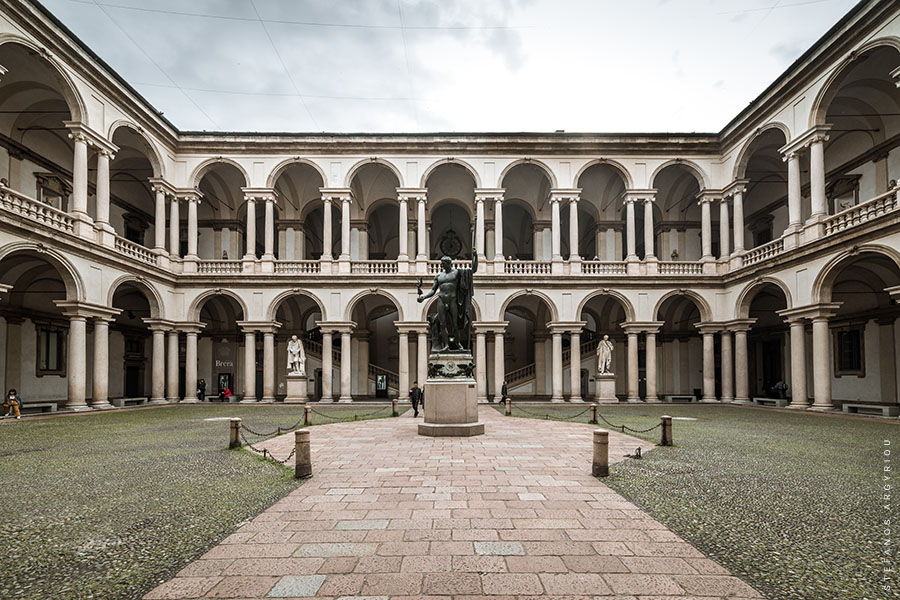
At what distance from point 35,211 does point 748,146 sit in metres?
27.8

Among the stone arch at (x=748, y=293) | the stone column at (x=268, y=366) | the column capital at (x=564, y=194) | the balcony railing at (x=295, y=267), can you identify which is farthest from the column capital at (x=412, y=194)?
the stone arch at (x=748, y=293)

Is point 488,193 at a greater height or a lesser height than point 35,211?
greater

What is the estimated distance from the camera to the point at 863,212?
16922 millimetres

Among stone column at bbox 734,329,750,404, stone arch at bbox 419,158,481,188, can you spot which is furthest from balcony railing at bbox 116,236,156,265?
stone column at bbox 734,329,750,404

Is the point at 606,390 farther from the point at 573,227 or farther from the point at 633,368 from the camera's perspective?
the point at 573,227

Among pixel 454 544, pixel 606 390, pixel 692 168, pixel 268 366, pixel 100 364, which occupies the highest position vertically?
pixel 692 168

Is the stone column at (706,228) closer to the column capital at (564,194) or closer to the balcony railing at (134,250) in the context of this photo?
the column capital at (564,194)

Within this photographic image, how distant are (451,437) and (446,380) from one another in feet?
4.05

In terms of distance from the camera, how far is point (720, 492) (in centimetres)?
666

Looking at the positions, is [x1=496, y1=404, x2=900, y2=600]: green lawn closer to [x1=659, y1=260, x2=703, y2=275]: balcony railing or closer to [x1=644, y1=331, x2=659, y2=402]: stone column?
[x1=644, y1=331, x2=659, y2=402]: stone column

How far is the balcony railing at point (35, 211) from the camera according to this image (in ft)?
51.4

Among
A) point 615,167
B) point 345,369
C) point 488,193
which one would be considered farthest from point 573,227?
point 345,369

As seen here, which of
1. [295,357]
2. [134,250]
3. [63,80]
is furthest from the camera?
[295,357]

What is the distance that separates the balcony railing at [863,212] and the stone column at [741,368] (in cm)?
660
